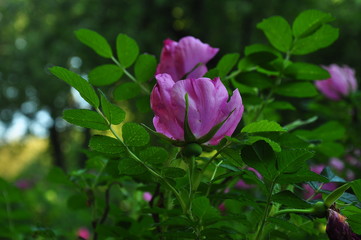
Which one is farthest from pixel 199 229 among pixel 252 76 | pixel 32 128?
pixel 32 128

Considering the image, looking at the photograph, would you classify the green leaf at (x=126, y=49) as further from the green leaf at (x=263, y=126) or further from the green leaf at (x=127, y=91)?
the green leaf at (x=263, y=126)

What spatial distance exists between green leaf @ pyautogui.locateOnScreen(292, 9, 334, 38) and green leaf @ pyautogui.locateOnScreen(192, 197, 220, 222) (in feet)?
1.18

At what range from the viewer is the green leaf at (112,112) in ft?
1.53

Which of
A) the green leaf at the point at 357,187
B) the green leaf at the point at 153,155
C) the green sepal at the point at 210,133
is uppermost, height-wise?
the green sepal at the point at 210,133

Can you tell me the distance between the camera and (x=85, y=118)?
1.55 ft

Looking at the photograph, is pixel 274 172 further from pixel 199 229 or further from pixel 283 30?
pixel 283 30

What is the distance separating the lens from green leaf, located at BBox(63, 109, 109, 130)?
47 centimetres

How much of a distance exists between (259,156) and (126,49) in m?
0.34

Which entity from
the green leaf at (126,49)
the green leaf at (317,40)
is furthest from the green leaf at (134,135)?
the green leaf at (317,40)

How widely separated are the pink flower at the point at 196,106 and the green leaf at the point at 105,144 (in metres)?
0.05

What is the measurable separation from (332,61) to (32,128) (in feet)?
35.3

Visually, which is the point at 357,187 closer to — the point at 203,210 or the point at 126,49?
the point at 203,210

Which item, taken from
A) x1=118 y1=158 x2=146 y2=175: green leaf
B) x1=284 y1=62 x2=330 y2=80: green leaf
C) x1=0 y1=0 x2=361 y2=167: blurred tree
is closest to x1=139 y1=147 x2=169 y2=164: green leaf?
x1=118 y1=158 x2=146 y2=175: green leaf

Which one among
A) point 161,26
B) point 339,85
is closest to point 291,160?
point 339,85
